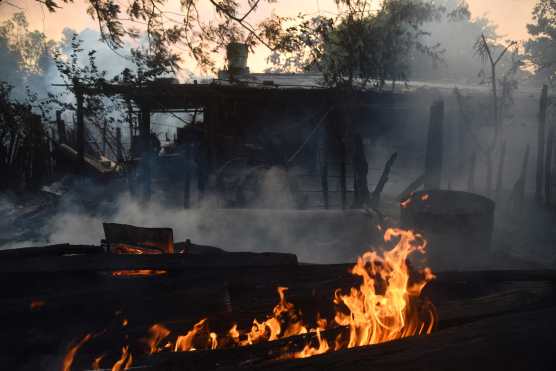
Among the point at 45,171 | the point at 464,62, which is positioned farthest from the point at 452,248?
the point at 464,62

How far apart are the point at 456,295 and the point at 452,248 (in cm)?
284

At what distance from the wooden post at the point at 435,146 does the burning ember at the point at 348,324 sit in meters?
6.13

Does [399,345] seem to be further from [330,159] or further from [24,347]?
[330,159]

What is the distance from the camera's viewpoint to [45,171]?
570 inches

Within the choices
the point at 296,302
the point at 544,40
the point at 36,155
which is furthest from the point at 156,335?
the point at 544,40

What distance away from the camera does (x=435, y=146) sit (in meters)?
9.25

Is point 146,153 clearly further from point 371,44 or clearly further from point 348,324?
point 348,324

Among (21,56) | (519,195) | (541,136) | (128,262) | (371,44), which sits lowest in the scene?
(519,195)

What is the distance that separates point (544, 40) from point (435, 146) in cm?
3363

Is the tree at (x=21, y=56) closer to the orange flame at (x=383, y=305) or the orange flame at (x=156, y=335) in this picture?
the orange flame at (x=156, y=335)

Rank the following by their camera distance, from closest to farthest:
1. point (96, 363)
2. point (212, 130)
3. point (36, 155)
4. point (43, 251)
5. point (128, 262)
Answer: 1. point (96, 363)
2. point (128, 262)
3. point (43, 251)
4. point (212, 130)
5. point (36, 155)

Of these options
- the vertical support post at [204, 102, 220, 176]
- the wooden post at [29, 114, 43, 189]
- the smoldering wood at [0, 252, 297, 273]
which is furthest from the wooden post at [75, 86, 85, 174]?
the smoldering wood at [0, 252, 297, 273]

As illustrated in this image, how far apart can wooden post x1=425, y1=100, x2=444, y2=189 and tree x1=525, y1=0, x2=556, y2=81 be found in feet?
98.7

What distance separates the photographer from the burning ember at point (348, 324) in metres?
2.68
